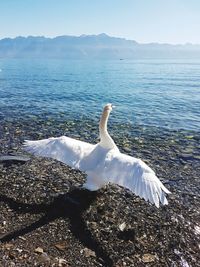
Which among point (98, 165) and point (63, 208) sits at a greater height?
point (98, 165)

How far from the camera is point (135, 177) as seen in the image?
30.8ft

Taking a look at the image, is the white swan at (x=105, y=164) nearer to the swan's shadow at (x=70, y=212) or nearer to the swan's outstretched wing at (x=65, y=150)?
the swan's outstretched wing at (x=65, y=150)

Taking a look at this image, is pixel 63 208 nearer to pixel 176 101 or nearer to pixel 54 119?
pixel 54 119

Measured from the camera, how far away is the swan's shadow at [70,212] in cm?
935

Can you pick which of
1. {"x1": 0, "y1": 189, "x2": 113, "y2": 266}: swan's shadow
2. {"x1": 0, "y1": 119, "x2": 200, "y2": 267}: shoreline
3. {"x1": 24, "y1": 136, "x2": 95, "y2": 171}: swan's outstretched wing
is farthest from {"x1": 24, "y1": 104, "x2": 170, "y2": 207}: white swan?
{"x1": 0, "y1": 119, "x2": 200, "y2": 267}: shoreline

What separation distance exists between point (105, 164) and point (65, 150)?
1.69 m

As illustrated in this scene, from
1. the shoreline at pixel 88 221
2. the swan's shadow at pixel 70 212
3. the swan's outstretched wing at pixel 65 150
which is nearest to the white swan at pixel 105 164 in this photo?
the swan's outstretched wing at pixel 65 150

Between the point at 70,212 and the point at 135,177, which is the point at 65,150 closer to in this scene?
the point at 70,212

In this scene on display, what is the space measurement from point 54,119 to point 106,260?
18148 millimetres

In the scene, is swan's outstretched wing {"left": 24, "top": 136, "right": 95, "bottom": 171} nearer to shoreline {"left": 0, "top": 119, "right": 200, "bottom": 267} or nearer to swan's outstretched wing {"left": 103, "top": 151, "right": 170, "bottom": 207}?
swan's outstretched wing {"left": 103, "top": 151, "right": 170, "bottom": 207}

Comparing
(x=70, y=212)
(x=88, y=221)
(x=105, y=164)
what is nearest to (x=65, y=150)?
(x=105, y=164)

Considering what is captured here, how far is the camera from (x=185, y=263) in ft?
29.6

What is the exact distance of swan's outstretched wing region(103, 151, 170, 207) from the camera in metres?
8.92

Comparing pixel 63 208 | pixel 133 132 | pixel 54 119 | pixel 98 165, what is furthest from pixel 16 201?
pixel 54 119
